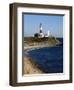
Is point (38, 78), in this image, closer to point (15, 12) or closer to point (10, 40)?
point (10, 40)

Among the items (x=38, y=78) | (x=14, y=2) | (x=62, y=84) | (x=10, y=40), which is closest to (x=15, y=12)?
(x=14, y=2)

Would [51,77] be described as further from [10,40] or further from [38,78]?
[10,40]

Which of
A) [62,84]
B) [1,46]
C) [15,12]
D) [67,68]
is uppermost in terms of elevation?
[15,12]

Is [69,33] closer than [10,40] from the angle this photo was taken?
No

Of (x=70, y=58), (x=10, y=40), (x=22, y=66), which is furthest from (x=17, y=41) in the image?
(x=70, y=58)

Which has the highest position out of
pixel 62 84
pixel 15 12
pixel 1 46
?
pixel 15 12

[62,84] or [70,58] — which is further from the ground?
[70,58]
